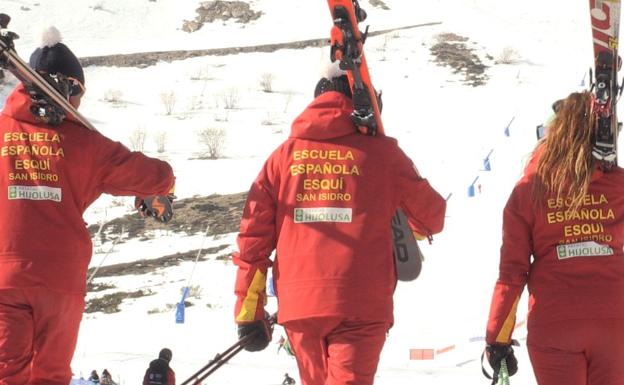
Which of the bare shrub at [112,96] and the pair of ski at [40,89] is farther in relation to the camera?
the bare shrub at [112,96]

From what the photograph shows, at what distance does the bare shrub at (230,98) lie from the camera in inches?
985

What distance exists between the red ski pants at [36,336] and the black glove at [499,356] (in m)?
1.57

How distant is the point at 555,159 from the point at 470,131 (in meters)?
17.0

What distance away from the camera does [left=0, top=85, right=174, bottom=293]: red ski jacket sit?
3656mm

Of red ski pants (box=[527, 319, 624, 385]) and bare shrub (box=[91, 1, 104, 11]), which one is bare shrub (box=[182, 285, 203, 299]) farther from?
bare shrub (box=[91, 1, 104, 11])

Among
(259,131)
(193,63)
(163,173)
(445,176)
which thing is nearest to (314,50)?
(193,63)

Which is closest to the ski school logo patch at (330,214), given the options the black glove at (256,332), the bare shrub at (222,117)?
the black glove at (256,332)

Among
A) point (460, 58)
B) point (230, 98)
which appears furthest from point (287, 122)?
point (460, 58)

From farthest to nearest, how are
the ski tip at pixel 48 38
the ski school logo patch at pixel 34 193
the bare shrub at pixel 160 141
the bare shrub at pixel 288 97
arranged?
the bare shrub at pixel 288 97, the bare shrub at pixel 160 141, the ski tip at pixel 48 38, the ski school logo patch at pixel 34 193

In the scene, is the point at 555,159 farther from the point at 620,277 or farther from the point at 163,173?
the point at 163,173

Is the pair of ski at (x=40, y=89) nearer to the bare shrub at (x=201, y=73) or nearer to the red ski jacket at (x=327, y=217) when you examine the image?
the red ski jacket at (x=327, y=217)

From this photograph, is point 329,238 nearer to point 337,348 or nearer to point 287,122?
point 337,348

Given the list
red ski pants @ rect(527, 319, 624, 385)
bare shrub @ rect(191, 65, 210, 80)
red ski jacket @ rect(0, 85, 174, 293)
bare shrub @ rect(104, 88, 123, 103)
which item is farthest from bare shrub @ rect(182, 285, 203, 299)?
bare shrub @ rect(191, 65, 210, 80)

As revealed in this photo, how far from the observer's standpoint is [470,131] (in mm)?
20547
